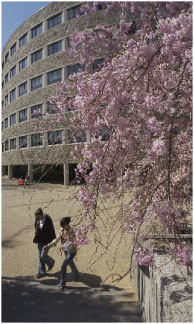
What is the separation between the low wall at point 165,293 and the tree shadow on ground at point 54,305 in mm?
540

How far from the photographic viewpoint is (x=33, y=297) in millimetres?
4453

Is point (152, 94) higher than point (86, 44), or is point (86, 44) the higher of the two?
point (86, 44)

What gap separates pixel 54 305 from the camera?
164 inches

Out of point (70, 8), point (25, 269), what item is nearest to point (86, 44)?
point (25, 269)

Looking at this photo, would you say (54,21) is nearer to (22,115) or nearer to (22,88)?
(22,88)

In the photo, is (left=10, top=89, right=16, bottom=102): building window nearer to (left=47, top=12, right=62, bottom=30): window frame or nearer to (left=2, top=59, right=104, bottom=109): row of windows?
(left=2, top=59, right=104, bottom=109): row of windows

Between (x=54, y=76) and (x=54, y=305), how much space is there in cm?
2360

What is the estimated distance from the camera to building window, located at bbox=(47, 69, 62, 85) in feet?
81.5

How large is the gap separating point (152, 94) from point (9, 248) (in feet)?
19.9

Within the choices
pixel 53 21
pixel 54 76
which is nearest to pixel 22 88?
pixel 54 76

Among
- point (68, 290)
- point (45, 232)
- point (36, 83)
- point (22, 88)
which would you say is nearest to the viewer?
point (68, 290)

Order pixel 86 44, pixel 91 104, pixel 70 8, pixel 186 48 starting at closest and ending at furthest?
1. pixel 186 48
2. pixel 91 104
3. pixel 86 44
4. pixel 70 8

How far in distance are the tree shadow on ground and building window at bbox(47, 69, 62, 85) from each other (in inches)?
873

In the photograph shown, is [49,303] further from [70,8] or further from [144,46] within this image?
[70,8]
